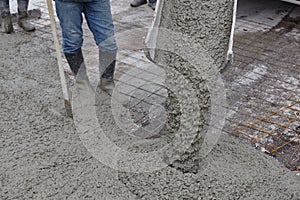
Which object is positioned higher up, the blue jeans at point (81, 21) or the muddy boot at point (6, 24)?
the blue jeans at point (81, 21)

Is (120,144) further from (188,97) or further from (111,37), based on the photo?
(111,37)

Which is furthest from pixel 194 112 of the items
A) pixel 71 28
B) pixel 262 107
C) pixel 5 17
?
pixel 5 17

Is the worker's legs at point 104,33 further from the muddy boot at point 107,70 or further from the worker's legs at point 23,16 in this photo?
the worker's legs at point 23,16

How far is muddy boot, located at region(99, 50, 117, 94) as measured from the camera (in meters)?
3.43

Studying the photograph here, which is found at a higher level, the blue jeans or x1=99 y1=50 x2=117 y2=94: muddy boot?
the blue jeans

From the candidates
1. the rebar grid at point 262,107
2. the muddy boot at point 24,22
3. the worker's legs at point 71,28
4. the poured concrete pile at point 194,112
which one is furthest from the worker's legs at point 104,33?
the muddy boot at point 24,22

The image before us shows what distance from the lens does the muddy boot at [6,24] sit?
4660 millimetres

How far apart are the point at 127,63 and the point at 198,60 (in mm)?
1847

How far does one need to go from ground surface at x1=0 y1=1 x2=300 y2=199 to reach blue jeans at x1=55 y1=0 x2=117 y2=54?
488 millimetres

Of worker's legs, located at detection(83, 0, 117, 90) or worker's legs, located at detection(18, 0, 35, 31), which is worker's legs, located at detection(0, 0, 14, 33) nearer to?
worker's legs, located at detection(18, 0, 35, 31)

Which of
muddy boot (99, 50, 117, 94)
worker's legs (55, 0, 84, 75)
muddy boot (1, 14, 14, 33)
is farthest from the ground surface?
muddy boot (1, 14, 14, 33)

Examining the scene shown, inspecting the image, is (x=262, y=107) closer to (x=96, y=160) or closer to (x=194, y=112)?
(x=194, y=112)

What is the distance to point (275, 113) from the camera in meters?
3.33

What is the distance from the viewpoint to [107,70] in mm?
3463
